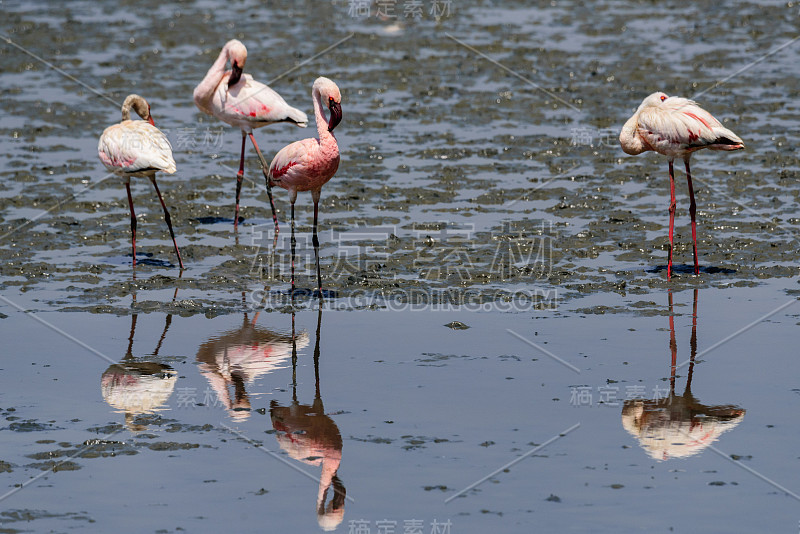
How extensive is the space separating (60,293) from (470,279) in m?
3.38

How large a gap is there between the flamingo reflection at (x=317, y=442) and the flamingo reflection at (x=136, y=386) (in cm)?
75

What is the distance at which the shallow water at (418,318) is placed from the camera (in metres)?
6.05

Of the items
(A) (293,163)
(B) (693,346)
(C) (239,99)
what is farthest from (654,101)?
(C) (239,99)

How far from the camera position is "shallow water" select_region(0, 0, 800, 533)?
6051 mm

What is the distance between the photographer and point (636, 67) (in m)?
18.1

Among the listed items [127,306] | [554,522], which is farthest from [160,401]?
[554,522]

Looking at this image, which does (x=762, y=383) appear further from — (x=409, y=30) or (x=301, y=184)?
(x=409, y=30)

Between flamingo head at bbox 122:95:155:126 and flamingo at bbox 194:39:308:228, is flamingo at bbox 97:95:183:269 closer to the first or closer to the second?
flamingo head at bbox 122:95:155:126

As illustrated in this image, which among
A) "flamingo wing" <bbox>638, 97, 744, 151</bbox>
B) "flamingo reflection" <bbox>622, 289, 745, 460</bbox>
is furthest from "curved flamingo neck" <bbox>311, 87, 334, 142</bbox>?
"flamingo reflection" <bbox>622, 289, 745, 460</bbox>

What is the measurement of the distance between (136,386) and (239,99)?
5413mm

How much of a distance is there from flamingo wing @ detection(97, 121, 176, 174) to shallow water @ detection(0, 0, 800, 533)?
91 centimetres

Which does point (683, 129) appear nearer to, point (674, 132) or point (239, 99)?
point (674, 132)

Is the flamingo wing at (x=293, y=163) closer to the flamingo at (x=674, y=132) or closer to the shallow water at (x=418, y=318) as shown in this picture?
the shallow water at (x=418, y=318)

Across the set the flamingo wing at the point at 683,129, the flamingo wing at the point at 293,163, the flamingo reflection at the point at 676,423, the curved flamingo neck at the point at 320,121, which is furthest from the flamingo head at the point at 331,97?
the flamingo reflection at the point at 676,423
